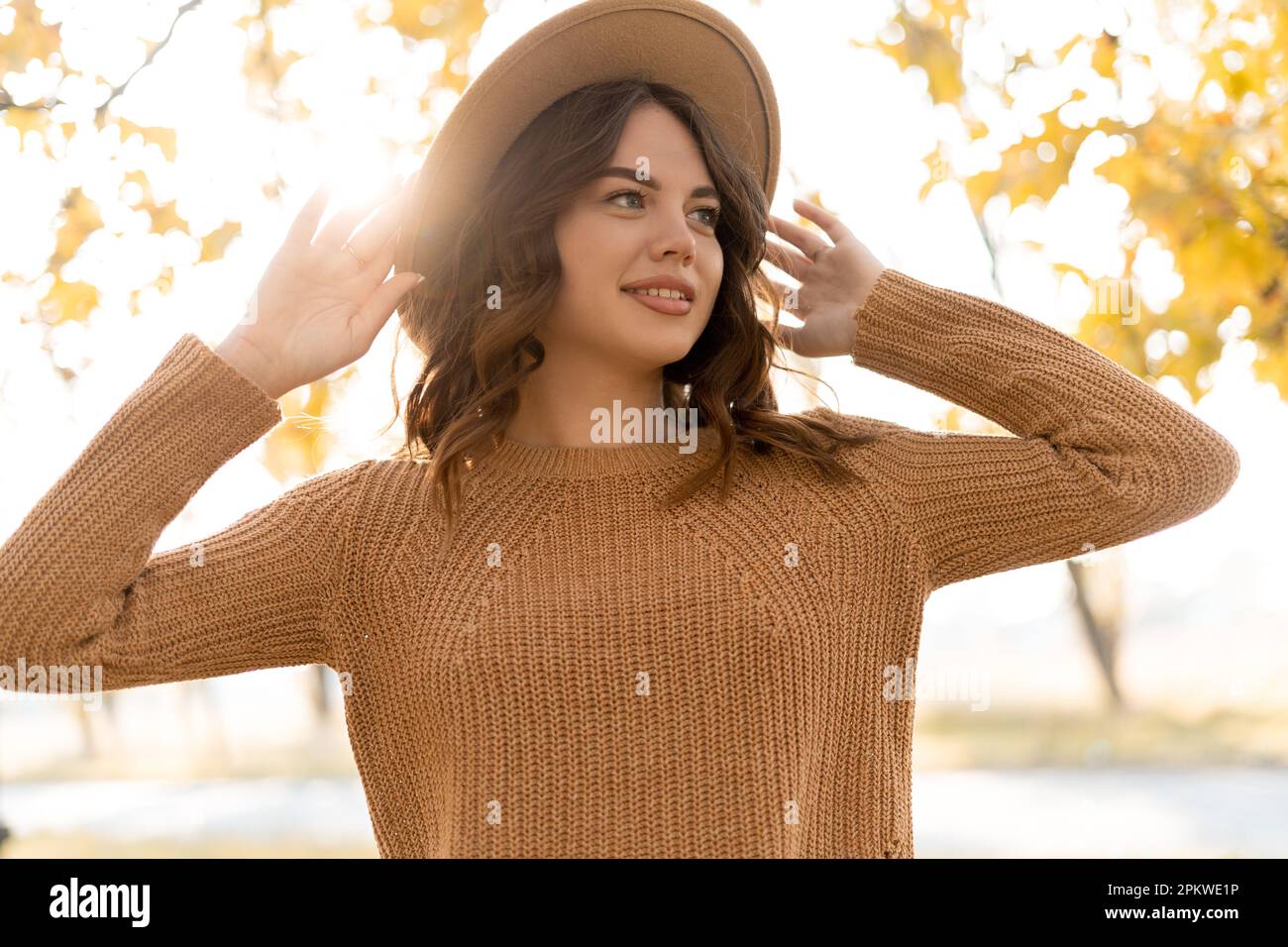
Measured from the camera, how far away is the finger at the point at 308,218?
1947 mm

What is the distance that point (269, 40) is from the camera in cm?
352

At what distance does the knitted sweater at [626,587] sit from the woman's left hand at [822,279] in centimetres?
7

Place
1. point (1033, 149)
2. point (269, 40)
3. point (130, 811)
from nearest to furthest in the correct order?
1. point (1033, 149)
2. point (269, 40)
3. point (130, 811)

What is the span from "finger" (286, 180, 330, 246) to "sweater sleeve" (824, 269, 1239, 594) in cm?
86

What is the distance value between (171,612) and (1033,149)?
2.31 meters

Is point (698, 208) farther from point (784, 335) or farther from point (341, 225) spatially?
point (341, 225)

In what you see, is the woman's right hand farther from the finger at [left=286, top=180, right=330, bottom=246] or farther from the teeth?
the teeth

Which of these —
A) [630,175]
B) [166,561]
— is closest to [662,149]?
[630,175]

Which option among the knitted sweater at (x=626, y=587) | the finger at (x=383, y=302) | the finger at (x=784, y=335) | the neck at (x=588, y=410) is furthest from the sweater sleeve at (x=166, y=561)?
the finger at (x=784, y=335)

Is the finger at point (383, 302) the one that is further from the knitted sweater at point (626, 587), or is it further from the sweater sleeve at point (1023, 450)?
the sweater sleeve at point (1023, 450)

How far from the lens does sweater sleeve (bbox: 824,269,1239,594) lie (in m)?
1.90

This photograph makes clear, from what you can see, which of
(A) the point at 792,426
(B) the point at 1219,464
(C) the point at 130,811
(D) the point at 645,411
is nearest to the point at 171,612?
(D) the point at 645,411
